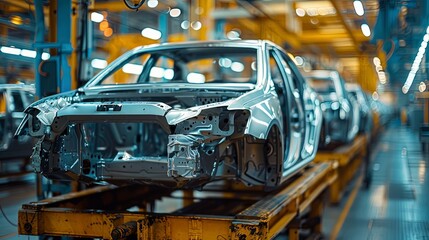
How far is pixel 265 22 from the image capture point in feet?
43.1

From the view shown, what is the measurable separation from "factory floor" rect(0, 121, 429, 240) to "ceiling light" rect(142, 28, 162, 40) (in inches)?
151

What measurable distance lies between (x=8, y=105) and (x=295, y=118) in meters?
6.02

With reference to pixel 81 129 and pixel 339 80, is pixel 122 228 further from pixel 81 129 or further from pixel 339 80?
pixel 339 80

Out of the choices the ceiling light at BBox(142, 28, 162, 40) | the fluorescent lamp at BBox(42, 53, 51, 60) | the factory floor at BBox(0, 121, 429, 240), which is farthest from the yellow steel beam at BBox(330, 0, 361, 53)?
the fluorescent lamp at BBox(42, 53, 51, 60)

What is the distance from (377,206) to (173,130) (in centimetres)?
562

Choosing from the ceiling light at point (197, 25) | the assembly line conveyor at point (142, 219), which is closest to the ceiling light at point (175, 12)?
the ceiling light at point (197, 25)

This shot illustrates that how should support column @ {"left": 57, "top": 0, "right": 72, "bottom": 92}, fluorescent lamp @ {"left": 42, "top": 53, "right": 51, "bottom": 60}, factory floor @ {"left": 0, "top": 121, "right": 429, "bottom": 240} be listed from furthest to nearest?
factory floor @ {"left": 0, "top": 121, "right": 429, "bottom": 240} < fluorescent lamp @ {"left": 42, "top": 53, "right": 51, "bottom": 60} < support column @ {"left": 57, "top": 0, "right": 72, "bottom": 92}

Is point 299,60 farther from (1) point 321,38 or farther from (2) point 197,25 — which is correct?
(2) point 197,25

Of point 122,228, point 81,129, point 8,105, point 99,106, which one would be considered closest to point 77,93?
point 81,129

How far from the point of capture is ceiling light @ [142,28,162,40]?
11.5 m

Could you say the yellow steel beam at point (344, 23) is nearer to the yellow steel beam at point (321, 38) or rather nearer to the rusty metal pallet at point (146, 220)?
the yellow steel beam at point (321, 38)

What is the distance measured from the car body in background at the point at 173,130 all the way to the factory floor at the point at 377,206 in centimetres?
183

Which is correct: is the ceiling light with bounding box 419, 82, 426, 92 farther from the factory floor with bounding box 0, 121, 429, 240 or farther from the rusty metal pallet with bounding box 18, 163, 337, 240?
the rusty metal pallet with bounding box 18, 163, 337, 240

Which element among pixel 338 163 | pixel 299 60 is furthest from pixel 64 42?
pixel 299 60
